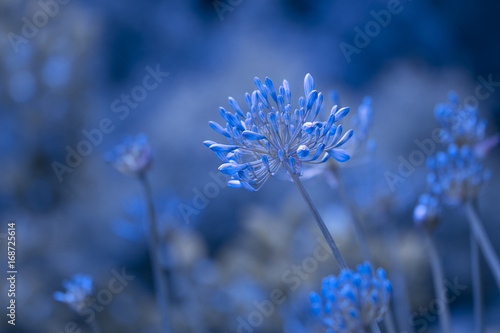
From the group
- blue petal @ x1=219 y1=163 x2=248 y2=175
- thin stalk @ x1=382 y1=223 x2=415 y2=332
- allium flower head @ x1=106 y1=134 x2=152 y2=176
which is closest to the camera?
blue petal @ x1=219 y1=163 x2=248 y2=175

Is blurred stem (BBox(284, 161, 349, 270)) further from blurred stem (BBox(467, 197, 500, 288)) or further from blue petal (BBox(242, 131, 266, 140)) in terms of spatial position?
blurred stem (BBox(467, 197, 500, 288))

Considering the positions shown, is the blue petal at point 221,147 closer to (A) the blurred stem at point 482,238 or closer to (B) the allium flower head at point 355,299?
(B) the allium flower head at point 355,299

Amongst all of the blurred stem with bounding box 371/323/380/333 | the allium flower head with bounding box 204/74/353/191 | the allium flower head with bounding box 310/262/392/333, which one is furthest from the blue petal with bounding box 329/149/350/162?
the blurred stem with bounding box 371/323/380/333

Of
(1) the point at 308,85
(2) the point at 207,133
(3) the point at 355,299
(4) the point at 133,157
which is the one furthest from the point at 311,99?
(2) the point at 207,133

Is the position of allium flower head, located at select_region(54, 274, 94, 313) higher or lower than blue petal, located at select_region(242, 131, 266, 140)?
higher

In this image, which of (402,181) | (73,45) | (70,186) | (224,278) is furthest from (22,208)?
(402,181)

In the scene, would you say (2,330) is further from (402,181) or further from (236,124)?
(236,124)
